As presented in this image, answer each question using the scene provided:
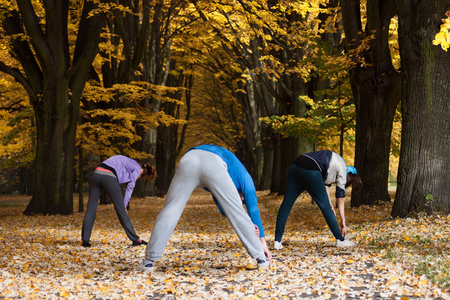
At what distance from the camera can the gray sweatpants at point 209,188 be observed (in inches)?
201

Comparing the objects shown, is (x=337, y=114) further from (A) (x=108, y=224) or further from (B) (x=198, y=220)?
(A) (x=108, y=224)

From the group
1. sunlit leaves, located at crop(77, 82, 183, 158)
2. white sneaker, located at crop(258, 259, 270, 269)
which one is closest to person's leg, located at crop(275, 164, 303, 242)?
white sneaker, located at crop(258, 259, 270, 269)

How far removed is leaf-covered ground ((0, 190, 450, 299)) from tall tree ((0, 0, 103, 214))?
416cm

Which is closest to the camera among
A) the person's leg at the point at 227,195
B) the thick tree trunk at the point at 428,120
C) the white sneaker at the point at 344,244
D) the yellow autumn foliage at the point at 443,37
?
the yellow autumn foliage at the point at 443,37

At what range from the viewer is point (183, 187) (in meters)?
5.18

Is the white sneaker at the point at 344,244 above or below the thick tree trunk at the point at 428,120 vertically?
below

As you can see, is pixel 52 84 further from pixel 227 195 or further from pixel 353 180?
pixel 227 195

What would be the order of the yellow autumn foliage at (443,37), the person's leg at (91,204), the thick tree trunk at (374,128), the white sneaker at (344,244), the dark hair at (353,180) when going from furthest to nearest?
the thick tree trunk at (374,128) → the person's leg at (91,204) → the white sneaker at (344,244) → the dark hair at (353,180) → the yellow autumn foliage at (443,37)

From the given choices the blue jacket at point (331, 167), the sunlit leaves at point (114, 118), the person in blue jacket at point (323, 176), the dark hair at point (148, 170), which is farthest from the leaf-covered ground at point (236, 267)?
Answer: the sunlit leaves at point (114, 118)

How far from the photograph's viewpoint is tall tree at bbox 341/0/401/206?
11781mm

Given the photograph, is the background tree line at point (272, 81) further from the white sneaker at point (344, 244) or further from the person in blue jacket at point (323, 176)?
the person in blue jacket at point (323, 176)

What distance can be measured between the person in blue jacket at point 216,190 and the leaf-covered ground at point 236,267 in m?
0.48

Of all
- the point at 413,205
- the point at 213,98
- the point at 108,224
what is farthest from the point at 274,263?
the point at 213,98

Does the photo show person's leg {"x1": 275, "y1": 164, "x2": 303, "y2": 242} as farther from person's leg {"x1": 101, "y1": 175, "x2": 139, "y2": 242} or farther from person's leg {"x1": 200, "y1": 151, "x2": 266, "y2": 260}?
person's leg {"x1": 101, "y1": 175, "x2": 139, "y2": 242}
